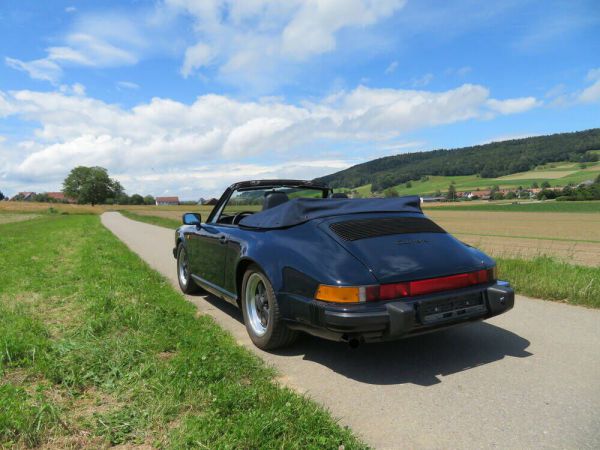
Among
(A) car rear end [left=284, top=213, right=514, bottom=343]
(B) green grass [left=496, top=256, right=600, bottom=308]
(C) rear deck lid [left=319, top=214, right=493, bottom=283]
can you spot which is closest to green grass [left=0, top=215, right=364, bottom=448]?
(A) car rear end [left=284, top=213, right=514, bottom=343]

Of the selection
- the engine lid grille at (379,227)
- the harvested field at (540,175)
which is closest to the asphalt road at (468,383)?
the engine lid grille at (379,227)

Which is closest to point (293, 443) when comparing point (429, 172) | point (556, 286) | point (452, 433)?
point (452, 433)

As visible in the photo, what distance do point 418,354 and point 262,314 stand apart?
140 cm

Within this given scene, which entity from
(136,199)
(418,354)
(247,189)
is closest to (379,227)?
(418,354)

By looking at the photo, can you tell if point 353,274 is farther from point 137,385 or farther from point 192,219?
point 192,219

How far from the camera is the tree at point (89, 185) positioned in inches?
4006

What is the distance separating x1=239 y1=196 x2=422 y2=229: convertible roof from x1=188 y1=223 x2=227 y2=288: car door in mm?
478

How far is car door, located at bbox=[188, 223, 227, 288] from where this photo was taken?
15.0 ft

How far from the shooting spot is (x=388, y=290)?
2.94 m

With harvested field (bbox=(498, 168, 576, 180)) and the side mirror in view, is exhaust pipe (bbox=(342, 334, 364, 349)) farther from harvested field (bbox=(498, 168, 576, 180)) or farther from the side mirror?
harvested field (bbox=(498, 168, 576, 180))

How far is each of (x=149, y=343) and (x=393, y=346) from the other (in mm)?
2115

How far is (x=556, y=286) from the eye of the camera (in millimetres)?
5512

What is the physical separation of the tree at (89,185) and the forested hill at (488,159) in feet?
184

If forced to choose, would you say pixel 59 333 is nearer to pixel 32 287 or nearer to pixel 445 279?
pixel 32 287
